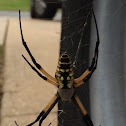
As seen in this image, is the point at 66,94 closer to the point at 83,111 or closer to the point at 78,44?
the point at 83,111

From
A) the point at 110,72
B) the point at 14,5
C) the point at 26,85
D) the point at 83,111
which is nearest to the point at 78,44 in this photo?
the point at 110,72

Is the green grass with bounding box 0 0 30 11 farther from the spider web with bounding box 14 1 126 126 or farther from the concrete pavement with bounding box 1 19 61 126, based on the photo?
the spider web with bounding box 14 1 126 126

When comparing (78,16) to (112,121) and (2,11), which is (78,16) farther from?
(2,11)

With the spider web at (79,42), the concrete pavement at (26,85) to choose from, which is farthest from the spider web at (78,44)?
the concrete pavement at (26,85)

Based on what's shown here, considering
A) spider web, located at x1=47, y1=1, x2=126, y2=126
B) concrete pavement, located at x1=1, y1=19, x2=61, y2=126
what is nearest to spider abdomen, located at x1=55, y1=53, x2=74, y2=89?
spider web, located at x1=47, y1=1, x2=126, y2=126

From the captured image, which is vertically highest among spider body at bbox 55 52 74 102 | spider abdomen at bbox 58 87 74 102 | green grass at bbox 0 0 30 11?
green grass at bbox 0 0 30 11

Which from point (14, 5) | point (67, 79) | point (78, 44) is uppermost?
point (14, 5)
